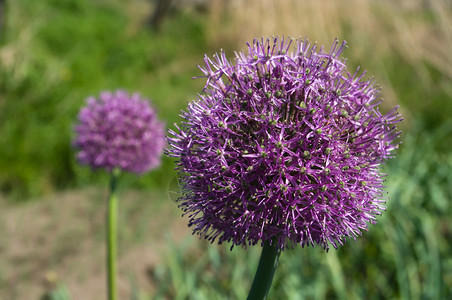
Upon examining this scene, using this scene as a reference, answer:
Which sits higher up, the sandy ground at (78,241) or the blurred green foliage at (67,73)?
the blurred green foliage at (67,73)

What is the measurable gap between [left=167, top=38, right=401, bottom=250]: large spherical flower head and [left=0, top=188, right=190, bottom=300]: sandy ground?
2119 millimetres

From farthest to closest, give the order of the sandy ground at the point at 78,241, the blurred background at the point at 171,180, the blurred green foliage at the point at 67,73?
1. the blurred green foliage at the point at 67,73
2. the sandy ground at the point at 78,241
3. the blurred background at the point at 171,180

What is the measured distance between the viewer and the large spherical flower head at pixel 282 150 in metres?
1.34

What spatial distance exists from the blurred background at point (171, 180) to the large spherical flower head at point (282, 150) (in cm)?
25

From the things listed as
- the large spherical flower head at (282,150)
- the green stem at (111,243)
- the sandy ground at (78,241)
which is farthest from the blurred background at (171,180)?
the green stem at (111,243)

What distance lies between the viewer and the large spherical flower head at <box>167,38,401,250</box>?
52.7 inches

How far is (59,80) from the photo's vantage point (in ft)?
23.3

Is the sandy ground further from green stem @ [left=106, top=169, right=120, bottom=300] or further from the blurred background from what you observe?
green stem @ [left=106, top=169, right=120, bottom=300]

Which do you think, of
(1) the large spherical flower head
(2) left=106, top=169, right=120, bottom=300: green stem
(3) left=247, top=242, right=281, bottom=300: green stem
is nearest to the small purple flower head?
(2) left=106, top=169, right=120, bottom=300: green stem

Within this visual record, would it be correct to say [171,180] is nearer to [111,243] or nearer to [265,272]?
[111,243]

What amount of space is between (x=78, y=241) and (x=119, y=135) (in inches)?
76.6

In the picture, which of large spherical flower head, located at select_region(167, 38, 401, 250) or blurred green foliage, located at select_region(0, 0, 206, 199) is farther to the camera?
→ blurred green foliage, located at select_region(0, 0, 206, 199)

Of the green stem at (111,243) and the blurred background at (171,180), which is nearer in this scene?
the green stem at (111,243)

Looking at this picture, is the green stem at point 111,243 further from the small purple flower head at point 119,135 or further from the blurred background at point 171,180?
the blurred background at point 171,180
